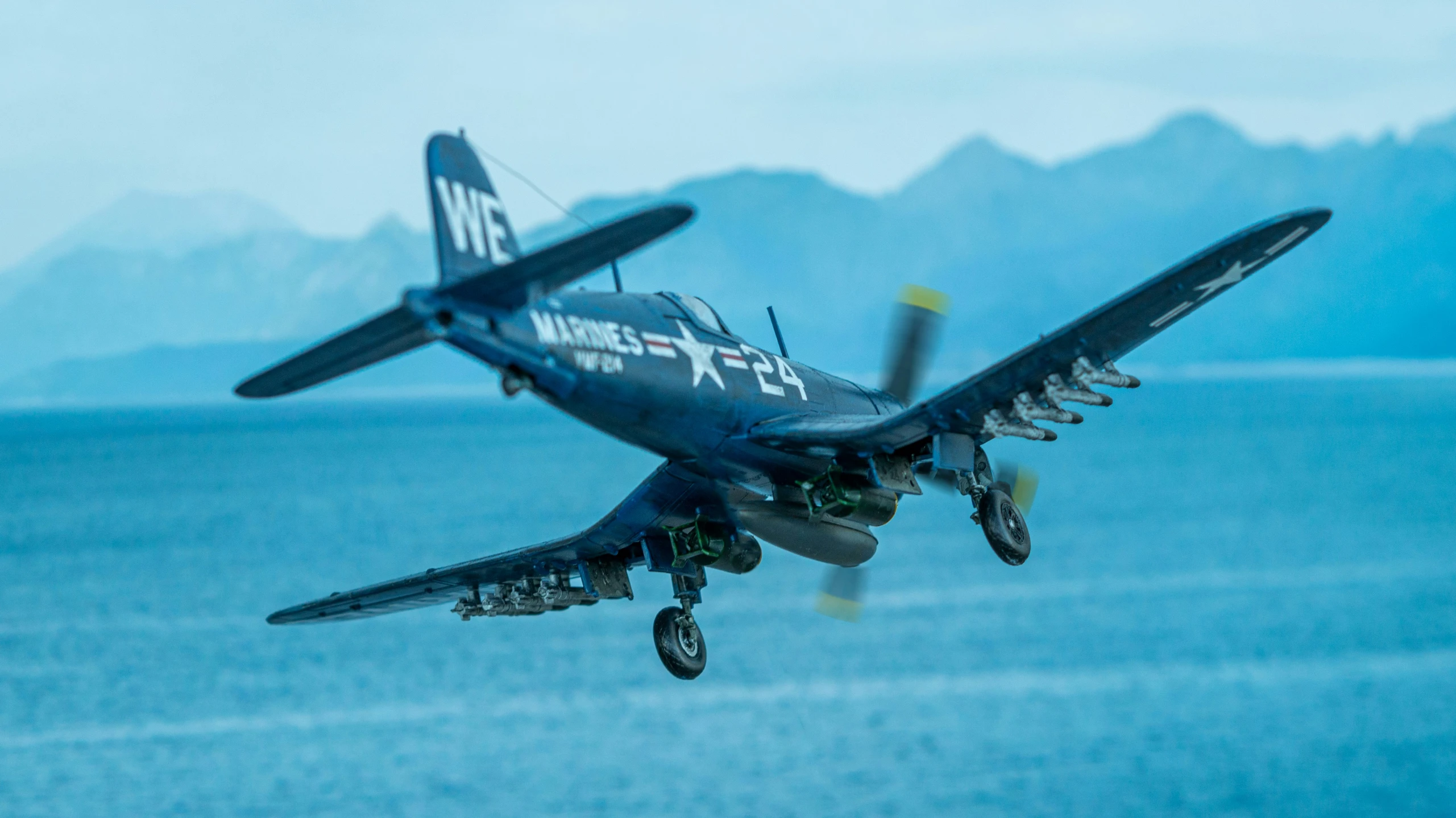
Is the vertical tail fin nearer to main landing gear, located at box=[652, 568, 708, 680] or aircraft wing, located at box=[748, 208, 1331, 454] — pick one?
aircraft wing, located at box=[748, 208, 1331, 454]

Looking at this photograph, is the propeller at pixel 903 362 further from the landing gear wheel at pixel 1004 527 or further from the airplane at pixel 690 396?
the landing gear wheel at pixel 1004 527

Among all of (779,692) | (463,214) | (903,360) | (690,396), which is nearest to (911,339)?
(903,360)

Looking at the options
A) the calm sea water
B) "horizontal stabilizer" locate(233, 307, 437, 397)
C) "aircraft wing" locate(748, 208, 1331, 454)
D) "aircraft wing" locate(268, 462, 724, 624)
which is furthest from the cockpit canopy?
the calm sea water

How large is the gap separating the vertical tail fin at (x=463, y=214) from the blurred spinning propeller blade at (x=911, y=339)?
964 centimetres

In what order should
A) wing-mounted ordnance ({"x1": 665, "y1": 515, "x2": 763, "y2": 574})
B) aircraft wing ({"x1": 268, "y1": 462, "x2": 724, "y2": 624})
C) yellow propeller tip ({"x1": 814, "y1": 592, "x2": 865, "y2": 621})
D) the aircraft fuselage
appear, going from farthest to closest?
yellow propeller tip ({"x1": 814, "y1": 592, "x2": 865, "y2": 621}) < wing-mounted ordnance ({"x1": 665, "y1": 515, "x2": 763, "y2": 574}) < aircraft wing ({"x1": 268, "y1": 462, "x2": 724, "y2": 624}) < the aircraft fuselage

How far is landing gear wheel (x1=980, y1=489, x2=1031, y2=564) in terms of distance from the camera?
70.0ft

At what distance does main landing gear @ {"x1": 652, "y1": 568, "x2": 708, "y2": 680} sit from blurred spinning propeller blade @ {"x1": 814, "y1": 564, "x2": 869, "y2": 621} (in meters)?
2.31

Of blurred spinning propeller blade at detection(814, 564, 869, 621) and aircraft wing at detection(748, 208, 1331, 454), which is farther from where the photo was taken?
blurred spinning propeller blade at detection(814, 564, 869, 621)

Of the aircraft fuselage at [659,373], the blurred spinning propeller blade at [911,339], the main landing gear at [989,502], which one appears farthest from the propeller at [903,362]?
the main landing gear at [989,502]

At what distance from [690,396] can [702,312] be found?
→ 203cm

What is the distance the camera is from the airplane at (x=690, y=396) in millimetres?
18078

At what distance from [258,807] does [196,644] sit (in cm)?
3382

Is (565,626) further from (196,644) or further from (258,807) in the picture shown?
(258,807)

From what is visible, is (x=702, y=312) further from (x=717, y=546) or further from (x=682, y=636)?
(x=682, y=636)
